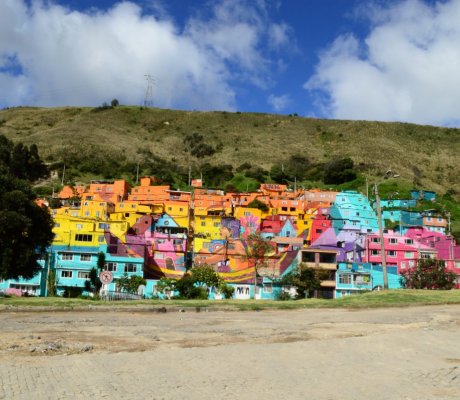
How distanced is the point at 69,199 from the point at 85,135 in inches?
2316

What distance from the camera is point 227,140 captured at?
490ft

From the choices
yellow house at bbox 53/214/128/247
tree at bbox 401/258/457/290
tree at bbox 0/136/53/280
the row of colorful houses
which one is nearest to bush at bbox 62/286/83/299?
the row of colorful houses

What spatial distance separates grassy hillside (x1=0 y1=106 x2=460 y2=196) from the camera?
12369 centimetres

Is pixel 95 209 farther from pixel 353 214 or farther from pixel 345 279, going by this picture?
pixel 353 214

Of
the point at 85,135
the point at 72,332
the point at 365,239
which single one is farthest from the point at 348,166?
the point at 72,332

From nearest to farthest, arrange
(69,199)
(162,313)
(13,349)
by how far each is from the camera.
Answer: (13,349) → (162,313) → (69,199)

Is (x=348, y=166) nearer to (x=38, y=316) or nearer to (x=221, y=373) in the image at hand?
(x=38, y=316)

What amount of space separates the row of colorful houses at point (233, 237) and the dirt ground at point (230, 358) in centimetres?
3250

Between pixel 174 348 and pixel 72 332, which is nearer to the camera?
pixel 174 348

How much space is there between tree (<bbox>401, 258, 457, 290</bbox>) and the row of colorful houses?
4.41 m

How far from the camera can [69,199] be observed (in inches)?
3396

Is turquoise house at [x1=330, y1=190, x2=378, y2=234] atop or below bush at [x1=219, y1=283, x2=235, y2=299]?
atop

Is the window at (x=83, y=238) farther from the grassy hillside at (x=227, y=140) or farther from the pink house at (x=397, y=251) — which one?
the grassy hillside at (x=227, y=140)

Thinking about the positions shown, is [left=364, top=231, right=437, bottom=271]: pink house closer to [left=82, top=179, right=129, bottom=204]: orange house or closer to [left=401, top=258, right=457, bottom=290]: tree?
[left=401, top=258, right=457, bottom=290]: tree
